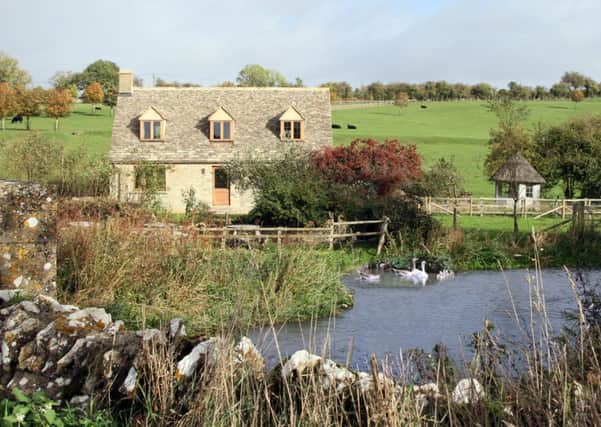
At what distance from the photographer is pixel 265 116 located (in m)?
38.2

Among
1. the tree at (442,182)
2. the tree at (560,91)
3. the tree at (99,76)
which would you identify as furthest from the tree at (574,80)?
the tree at (442,182)

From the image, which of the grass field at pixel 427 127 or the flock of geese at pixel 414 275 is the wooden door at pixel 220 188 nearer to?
the grass field at pixel 427 127

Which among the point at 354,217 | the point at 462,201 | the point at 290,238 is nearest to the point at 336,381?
the point at 290,238

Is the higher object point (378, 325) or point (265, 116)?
point (265, 116)

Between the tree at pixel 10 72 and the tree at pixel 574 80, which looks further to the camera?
the tree at pixel 574 80

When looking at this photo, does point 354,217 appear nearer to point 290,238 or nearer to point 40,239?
point 290,238

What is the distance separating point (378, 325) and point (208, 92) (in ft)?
90.1

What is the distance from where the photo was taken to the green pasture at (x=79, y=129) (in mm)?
57250

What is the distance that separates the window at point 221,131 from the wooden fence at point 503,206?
32.1ft

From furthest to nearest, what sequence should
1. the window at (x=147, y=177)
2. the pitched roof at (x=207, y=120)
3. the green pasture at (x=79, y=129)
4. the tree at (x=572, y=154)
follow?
the green pasture at (x=79, y=129)
the tree at (x=572, y=154)
the pitched roof at (x=207, y=120)
the window at (x=147, y=177)

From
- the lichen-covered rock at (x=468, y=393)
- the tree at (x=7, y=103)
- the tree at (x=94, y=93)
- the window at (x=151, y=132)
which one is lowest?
the lichen-covered rock at (x=468, y=393)

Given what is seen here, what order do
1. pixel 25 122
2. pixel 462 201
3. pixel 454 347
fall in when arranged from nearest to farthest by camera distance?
pixel 454 347, pixel 462 201, pixel 25 122

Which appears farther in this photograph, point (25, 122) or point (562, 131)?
point (25, 122)

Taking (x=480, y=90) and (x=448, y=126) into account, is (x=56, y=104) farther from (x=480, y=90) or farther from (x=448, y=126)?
(x=480, y=90)
